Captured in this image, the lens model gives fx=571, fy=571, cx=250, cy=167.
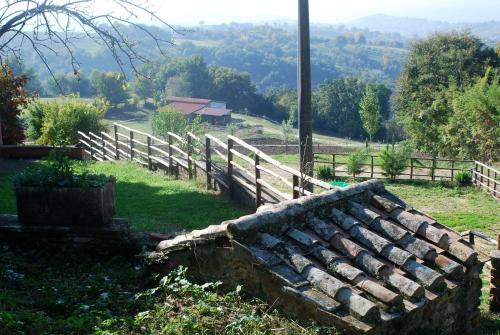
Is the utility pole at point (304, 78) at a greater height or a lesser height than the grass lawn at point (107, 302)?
greater

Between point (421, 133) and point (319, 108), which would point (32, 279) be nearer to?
point (421, 133)

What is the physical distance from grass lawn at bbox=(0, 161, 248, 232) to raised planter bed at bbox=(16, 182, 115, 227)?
191 cm

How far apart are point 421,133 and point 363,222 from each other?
103ft

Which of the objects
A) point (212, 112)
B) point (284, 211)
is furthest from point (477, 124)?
point (212, 112)

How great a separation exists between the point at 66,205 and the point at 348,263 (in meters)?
2.91

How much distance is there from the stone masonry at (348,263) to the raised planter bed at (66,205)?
2.69ft

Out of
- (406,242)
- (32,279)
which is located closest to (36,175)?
(32,279)

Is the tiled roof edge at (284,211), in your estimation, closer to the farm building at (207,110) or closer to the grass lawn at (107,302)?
the grass lawn at (107,302)

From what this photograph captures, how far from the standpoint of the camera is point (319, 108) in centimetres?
7225

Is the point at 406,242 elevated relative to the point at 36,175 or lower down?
lower down

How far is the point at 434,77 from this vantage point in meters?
40.0

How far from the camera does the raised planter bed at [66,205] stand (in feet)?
18.6

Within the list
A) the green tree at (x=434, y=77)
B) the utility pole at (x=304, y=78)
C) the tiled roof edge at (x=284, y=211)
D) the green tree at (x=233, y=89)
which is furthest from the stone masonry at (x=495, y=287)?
the green tree at (x=233, y=89)

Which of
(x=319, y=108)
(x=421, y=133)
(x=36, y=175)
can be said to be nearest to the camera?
(x=36, y=175)
